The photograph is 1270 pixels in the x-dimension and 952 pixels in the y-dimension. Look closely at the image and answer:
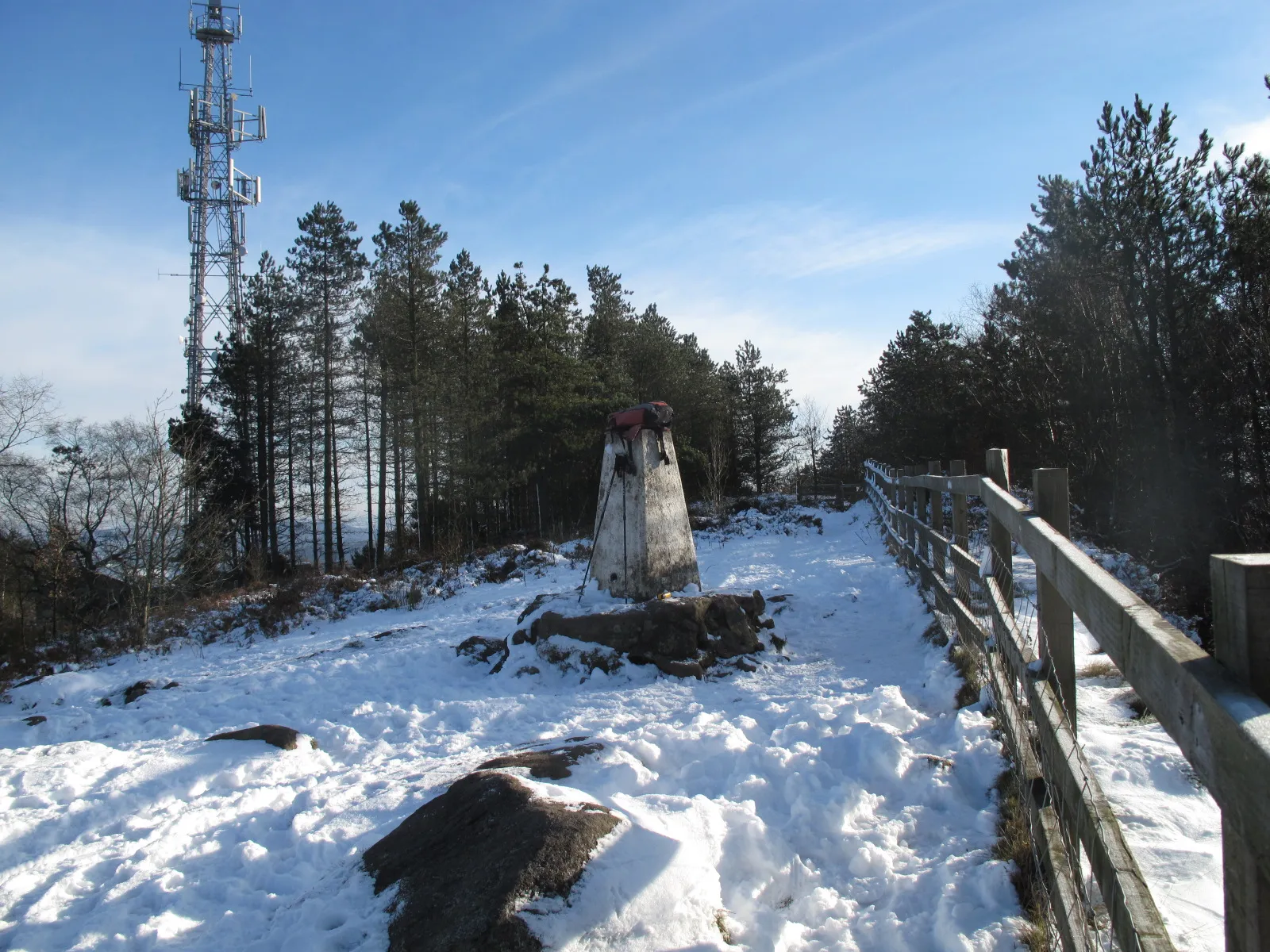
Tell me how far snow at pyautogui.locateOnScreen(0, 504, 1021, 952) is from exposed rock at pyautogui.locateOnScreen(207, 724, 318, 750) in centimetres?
10

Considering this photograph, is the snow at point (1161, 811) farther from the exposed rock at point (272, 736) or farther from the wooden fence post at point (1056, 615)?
the exposed rock at point (272, 736)

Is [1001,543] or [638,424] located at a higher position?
[638,424]

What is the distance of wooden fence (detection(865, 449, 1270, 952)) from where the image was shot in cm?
109

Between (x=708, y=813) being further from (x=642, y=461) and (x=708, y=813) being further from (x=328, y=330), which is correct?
(x=328, y=330)

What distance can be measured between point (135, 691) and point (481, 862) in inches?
262

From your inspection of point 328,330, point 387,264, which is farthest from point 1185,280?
point 328,330

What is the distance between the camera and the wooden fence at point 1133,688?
109 cm

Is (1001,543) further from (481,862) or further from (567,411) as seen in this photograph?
(567,411)

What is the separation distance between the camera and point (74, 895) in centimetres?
338

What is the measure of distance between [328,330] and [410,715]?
22912 millimetres

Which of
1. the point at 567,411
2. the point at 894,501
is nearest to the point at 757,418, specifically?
the point at 567,411

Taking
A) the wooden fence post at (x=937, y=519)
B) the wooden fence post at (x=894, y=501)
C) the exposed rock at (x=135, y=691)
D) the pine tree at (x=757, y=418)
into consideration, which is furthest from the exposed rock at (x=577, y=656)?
the pine tree at (x=757, y=418)

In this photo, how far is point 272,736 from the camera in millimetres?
5551

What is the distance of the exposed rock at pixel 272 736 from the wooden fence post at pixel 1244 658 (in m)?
5.59
